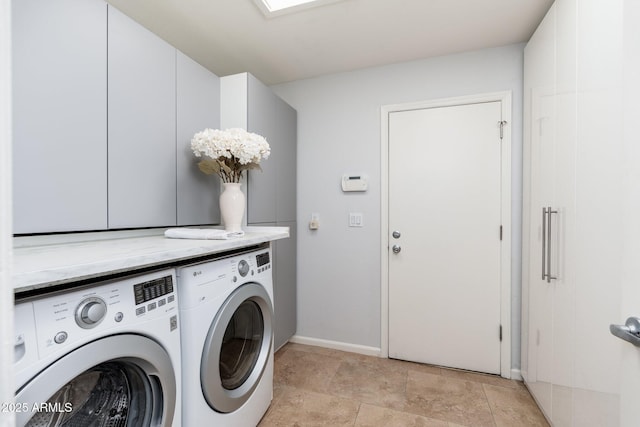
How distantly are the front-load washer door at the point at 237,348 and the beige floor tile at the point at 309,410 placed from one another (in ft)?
1.12

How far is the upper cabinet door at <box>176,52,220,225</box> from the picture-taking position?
1580mm

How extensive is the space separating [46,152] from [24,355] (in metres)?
0.80

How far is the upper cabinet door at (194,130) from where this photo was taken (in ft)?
5.18

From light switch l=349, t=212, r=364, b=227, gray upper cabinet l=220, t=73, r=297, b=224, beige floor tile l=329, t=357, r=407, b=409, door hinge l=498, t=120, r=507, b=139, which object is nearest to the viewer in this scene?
beige floor tile l=329, t=357, r=407, b=409

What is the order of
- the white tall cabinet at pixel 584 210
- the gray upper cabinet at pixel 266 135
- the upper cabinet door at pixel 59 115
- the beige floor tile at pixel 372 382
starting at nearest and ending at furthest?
the white tall cabinet at pixel 584 210, the upper cabinet door at pixel 59 115, the beige floor tile at pixel 372 382, the gray upper cabinet at pixel 266 135

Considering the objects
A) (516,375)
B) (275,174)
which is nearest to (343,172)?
(275,174)

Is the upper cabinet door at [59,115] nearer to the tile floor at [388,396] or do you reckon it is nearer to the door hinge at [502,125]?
the tile floor at [388,396]

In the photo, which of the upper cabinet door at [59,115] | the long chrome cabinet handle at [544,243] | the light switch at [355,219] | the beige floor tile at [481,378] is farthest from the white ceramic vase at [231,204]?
the beige floor tile at [481,378]

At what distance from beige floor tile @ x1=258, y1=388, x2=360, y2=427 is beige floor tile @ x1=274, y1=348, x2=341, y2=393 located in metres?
0.09

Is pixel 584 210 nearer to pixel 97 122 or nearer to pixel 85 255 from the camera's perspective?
pixel 85 255

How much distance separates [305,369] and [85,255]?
174 centimetres

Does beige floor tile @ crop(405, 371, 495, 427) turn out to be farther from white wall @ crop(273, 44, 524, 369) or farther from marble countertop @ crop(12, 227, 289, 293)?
marble countertop @ crop(12, 227, 289, 293)

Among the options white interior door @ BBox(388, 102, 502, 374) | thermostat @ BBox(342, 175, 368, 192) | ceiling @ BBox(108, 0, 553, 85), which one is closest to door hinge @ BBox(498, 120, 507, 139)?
white interior door @ BBox(388, 102, 502, 374)

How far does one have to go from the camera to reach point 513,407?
1.67 m
